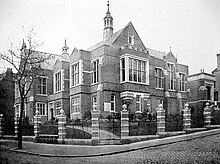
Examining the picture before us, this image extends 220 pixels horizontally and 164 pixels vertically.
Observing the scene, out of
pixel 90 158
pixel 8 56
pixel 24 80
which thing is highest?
pixel 8 56

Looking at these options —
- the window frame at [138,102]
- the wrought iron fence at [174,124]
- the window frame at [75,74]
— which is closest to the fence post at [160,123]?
the wrought iron fence at [174,124]

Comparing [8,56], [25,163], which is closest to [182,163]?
[25,163]

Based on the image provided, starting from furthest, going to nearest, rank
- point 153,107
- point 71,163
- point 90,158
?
point 153,107, point 90,158, point 71,163

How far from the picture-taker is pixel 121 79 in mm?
14805

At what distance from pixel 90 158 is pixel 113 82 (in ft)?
23.1

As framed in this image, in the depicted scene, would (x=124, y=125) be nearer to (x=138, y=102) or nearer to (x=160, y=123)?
(x=160, y=123)

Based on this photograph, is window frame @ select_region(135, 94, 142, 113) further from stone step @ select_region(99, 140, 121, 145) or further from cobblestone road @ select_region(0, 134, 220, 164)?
cobblestone road @ select_region(0, 134, 220, 164)

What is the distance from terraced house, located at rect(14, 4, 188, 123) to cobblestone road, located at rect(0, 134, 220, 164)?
538cm

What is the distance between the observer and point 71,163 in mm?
7305

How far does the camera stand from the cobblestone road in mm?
6645

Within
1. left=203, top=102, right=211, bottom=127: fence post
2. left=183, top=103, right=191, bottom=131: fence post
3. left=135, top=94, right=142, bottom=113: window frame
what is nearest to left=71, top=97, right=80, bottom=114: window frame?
left=135, top=94, right=142, bottom=113: window frame

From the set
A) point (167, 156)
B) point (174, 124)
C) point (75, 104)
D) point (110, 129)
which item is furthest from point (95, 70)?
point (167, 156)

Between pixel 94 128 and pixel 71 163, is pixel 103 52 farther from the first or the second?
pixel 71 163

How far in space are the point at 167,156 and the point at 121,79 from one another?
7.89 meters
